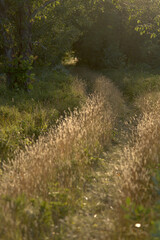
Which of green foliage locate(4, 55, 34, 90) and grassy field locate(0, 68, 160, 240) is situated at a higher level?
grassy field locate(0, 68, 160, 240)

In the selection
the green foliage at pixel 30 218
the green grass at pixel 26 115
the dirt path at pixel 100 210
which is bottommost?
the green grass at pixel 26 115

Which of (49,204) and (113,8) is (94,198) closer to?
(49,204)

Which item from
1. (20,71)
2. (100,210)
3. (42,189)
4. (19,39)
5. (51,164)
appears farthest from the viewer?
(19,39)

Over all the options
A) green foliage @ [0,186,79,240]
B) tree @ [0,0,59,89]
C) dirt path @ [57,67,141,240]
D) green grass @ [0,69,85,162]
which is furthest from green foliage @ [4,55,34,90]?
green foliage @ [0,186,79,240]

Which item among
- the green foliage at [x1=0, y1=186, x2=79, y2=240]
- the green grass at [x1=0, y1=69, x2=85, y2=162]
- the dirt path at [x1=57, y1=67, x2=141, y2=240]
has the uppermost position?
the dirt path at [x1=57, y1=67, x2=141, y2=240]

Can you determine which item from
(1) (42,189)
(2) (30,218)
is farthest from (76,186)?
(2) (30,218)

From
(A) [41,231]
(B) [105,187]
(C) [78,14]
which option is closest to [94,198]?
(B) [105,187]

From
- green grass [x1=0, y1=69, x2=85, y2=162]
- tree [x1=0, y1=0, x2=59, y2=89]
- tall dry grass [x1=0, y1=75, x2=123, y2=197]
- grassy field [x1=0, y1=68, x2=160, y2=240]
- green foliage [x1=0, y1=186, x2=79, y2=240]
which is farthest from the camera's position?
tree [x1=0, y1=0, x2=59, y2=89]

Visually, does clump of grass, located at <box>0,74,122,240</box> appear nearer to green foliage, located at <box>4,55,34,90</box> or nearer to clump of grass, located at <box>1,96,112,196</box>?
clump of grass, located at <box>1,96,112,196</box>

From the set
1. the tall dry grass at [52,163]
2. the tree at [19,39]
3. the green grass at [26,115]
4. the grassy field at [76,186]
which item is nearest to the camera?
the grassy field at [76,186]

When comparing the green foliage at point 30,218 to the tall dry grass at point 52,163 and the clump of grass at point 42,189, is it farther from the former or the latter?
the tall dry grass at point 52,163

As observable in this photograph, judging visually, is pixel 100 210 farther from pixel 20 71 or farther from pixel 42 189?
pixel 20 71

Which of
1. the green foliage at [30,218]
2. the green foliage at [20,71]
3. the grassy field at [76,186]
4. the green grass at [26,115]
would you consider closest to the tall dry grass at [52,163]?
the grassy field at [76,186]

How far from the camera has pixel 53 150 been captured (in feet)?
15.7
